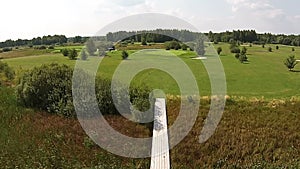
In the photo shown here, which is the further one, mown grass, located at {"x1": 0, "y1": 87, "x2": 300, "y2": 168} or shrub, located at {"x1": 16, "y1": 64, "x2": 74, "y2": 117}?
shrub, located at {"x1": 16, "y1": 64, "x2": 74, "y2": 117}

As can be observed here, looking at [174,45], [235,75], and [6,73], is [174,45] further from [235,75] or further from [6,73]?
[6,73]

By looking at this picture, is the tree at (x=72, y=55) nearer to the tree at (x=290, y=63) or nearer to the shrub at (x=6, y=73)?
the shrub at (x=6, y=73)

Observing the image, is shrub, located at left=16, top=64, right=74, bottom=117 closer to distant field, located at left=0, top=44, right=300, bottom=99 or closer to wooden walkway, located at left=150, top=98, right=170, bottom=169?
wooden walkway, located at left=150, top=98, right=170, bottom=169

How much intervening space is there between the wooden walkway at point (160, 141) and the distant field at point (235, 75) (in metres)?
7.30

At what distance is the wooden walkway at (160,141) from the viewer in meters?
9.69

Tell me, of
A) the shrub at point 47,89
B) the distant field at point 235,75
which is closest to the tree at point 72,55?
the distant field at point 235,75

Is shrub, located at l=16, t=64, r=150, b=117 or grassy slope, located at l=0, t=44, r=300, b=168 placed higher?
shrub, located at l=16, t=64, r=150, b=117

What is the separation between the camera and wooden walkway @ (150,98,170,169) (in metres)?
9.69

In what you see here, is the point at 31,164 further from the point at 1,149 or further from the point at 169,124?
the point at 169,124

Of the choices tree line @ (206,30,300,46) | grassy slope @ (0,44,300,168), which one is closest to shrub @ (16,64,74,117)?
grassy slope @ (0,44,300,168)

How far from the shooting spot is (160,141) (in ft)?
38.4

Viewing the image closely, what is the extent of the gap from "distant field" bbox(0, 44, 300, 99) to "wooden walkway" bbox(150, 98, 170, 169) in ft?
23.9

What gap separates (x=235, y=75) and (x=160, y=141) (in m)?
28.4

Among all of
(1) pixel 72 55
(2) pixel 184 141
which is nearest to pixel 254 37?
(1) pixel 72 55
